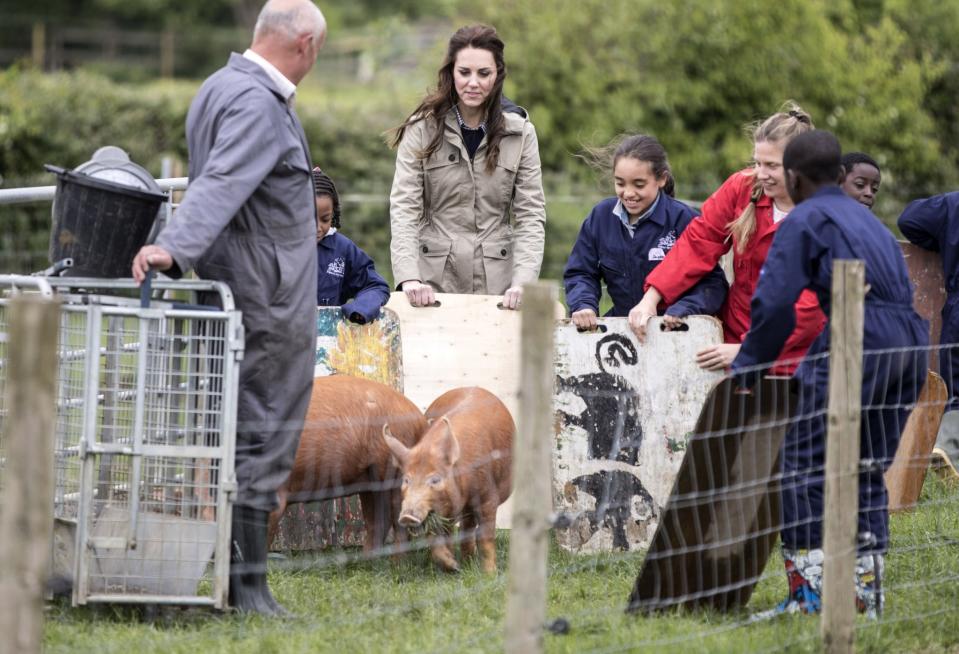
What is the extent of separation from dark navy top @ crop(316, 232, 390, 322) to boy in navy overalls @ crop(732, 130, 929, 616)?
2.48 meters

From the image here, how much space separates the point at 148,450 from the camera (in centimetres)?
519

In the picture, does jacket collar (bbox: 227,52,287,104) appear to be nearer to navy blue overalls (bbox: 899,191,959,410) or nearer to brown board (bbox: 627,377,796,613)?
brown board (bbox: 627,377,796,613)

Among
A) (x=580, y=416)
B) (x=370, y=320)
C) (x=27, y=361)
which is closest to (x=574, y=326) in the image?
(x=580, y=416)

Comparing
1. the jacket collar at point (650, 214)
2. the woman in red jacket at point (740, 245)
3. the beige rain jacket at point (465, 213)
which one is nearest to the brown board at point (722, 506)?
the woman in red jacket at point (740, 245)

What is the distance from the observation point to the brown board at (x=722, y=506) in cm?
540

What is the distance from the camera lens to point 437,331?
744 centimetres

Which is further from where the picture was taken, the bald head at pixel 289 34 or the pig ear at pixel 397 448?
the pig ear at pixel 397 448

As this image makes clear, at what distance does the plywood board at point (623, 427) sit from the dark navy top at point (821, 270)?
1.39 metres

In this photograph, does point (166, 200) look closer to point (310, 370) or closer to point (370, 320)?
point (310, 370)

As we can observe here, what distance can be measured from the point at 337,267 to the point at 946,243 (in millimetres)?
3379

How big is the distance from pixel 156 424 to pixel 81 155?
38.9ft

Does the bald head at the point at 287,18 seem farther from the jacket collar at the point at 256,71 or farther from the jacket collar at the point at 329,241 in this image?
the jacket collar at the point at 329,241

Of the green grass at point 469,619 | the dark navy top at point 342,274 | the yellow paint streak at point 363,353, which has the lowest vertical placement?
the green grass at point 469,619

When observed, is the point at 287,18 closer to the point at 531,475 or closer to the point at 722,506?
the point at 531,475
